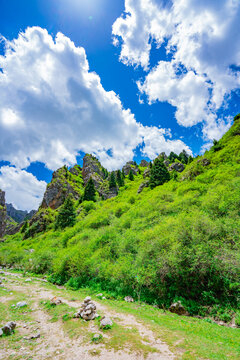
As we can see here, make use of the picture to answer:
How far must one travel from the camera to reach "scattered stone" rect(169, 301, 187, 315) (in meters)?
13.0

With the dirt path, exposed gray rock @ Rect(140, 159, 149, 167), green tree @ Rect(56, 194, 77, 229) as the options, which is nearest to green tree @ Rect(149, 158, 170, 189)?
green tree @ Rect(56, 194, 77, 229)

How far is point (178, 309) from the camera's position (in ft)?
43.0

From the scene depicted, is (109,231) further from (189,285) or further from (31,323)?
(31,323)

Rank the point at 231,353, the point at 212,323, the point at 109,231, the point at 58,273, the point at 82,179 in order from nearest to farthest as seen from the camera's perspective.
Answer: the point at 231,353, the point at 212,323, the point at 58,273, the point at 109,231, the point at 82,179

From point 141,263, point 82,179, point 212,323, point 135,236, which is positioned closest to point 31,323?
point 141,263

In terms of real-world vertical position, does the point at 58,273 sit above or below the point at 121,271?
below

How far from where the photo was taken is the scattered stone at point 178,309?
13.0 meters

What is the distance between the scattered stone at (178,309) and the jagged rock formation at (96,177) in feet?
235

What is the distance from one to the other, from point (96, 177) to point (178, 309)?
97.6 metres

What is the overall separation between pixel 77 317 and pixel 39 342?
3.31m

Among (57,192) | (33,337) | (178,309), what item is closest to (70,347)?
(33,337)

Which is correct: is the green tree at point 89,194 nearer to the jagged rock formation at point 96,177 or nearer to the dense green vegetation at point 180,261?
the jagged rock formation at point 96,177

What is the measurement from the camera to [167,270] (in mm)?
15250

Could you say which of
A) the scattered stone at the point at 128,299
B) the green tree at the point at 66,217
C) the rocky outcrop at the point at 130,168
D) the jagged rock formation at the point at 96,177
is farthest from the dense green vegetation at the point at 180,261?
the rocky outcrop at the point at 130,168
